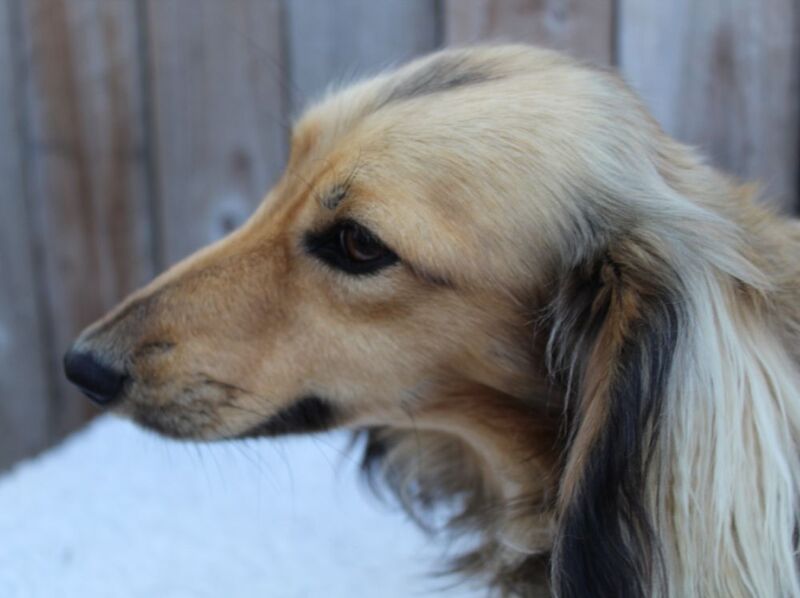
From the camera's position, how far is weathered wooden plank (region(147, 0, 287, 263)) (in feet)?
8.17

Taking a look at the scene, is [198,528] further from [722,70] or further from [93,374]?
[722,70]

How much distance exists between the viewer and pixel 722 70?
2420 mm

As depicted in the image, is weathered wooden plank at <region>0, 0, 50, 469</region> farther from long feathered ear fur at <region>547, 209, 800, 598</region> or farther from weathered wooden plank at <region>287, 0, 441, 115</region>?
long feathered ear fur at <region>547, 209, 800, 598</region>

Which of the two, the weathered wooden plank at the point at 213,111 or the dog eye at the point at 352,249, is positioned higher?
the dog eye at the point at 352,249

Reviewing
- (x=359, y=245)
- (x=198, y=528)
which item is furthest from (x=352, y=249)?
(x=198, y=528)

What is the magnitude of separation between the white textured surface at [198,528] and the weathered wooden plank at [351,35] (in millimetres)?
960

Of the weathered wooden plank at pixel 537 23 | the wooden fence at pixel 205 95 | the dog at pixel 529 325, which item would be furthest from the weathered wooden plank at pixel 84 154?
the dog at pixel 529 325

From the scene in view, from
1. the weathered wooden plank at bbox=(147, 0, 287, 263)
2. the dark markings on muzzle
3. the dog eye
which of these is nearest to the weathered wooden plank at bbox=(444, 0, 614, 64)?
the weathered wooden plank at bbox=(147, 0, 287, 263)

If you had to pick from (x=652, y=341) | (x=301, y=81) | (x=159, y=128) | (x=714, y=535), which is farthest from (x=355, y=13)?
(x=714, y=535)

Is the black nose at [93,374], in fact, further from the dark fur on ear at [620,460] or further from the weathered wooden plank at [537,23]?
the weathered wooden plank at [537,23]

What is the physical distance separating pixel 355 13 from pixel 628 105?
3.95 ft

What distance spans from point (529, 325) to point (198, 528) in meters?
0.90

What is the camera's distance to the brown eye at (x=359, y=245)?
4.39 feet

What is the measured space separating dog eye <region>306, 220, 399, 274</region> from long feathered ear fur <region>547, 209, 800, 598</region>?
1.12ft
